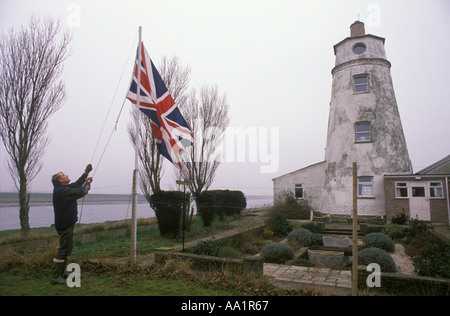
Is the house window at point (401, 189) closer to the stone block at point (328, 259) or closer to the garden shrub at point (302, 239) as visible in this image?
the garden shrub at point (302, 239)

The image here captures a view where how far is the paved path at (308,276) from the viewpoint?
5.48 m

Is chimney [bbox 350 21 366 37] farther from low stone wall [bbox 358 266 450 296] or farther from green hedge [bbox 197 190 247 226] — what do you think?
low stone wall [bbox 358 266 450 296]

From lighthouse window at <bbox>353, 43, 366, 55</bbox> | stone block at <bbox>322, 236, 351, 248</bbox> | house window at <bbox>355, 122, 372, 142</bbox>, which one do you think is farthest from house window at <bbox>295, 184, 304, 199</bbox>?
stone block at <bbox>322, 236, 351, 248</bbox>

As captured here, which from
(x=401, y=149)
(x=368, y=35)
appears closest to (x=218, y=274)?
(x=401, y=149)

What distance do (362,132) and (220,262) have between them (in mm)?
17325

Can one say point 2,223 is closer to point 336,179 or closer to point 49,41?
point 49,41

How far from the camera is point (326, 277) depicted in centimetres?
673

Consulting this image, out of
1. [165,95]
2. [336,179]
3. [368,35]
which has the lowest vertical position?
[336,179]

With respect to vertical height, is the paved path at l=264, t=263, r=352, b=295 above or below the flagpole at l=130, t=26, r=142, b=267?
below

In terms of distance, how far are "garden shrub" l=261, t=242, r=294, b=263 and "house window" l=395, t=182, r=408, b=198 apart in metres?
12.7

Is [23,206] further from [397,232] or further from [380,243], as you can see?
[397,232]

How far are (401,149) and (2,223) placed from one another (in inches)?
883

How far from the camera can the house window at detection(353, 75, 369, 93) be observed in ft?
65.8


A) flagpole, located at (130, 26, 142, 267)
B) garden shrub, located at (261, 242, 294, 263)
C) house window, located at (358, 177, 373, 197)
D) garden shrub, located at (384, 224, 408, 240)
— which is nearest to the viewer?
flagpole, located at (130, 26, 142, 267)
